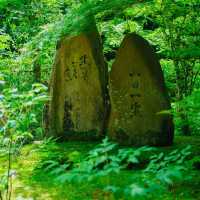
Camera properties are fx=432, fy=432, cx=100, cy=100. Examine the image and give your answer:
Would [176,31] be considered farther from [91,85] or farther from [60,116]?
[60,116]

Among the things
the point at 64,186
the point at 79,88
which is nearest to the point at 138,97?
the point at 79,88

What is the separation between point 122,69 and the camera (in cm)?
739

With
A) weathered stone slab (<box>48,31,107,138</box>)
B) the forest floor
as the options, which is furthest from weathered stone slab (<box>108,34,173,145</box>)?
weathered stone slab (<box>48,31,107,138</box>)

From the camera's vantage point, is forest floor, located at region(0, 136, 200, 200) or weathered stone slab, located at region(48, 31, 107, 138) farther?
weathered stone slab, located at region(48, 31, 107, 138)

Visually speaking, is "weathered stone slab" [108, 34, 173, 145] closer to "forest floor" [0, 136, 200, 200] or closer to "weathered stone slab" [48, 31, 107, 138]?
"forest floor" [0, 136, 200, 200]

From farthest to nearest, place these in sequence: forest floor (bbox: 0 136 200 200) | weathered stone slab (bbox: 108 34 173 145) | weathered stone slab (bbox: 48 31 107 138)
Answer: weathered stone slab (bbox: 48 31 107 138) → weathered stone slab (bbox: 108 34 173 145) → forest floor (bbox: 0 136 200 200)

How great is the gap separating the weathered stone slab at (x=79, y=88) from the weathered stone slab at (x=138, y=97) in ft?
3.25

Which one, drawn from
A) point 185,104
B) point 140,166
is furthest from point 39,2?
point 185,104

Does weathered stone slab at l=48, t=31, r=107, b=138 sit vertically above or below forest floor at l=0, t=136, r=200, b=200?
above

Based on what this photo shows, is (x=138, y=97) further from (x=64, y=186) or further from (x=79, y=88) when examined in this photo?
(x=64, y=186)

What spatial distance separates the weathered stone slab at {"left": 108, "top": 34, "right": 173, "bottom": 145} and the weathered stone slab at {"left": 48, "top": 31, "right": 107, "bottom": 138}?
992mm

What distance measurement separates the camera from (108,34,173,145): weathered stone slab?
23.4 ft

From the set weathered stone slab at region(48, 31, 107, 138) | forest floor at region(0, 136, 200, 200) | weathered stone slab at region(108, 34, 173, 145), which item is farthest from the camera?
weathered stone slab at region(48, 31, 107, 138)

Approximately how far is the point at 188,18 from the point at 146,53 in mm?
2450
